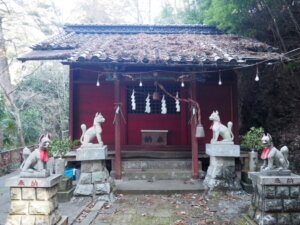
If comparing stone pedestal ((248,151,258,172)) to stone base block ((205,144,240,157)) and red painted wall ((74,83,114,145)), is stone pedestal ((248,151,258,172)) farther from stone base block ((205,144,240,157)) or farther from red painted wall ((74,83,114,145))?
red painted wall ((74,83,114,145))

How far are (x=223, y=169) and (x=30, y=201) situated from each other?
17.7ft

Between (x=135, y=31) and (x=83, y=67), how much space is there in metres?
4.83

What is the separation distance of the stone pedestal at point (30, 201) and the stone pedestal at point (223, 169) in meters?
4.79

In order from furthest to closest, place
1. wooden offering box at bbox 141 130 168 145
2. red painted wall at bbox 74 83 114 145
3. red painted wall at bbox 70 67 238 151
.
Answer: red painted wall at bbox 74 83 114 145
red painted wall at bbox 70 67 238 151
wooden offering box at bbox 141 130 168 145

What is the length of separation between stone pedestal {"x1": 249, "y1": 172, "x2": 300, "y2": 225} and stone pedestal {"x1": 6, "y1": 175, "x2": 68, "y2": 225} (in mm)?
4281

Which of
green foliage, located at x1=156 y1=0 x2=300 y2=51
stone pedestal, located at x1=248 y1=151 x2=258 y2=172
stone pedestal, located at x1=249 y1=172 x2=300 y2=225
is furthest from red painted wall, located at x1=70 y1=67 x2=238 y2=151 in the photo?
stone pedestal, located at x1=249 y1=172 x2=300 y2=225

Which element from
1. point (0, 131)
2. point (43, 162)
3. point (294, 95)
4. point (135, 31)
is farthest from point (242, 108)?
point (0, 131)

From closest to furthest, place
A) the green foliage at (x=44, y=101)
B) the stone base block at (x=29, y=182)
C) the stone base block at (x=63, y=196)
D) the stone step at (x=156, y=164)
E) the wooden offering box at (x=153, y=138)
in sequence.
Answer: the stone base block at (x=29, y=182) < the stone base block at (x=63, y=196) < the stone step at (x=156, y=164) < the wooden offering box at (x=153, y=138) < the green foliage at (x=44, y=101)

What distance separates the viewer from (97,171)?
7.36 m

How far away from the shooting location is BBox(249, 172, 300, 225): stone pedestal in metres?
5.02

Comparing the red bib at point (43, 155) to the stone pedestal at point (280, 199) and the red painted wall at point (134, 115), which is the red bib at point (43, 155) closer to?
the stone pedestal at point (280, 199)

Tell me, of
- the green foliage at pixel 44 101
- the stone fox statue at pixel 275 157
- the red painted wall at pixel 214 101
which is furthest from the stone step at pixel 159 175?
the green foliage at pixel 44 101

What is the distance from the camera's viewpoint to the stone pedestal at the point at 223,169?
24.5ft

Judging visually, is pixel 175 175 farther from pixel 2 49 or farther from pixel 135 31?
pixel 2 49
